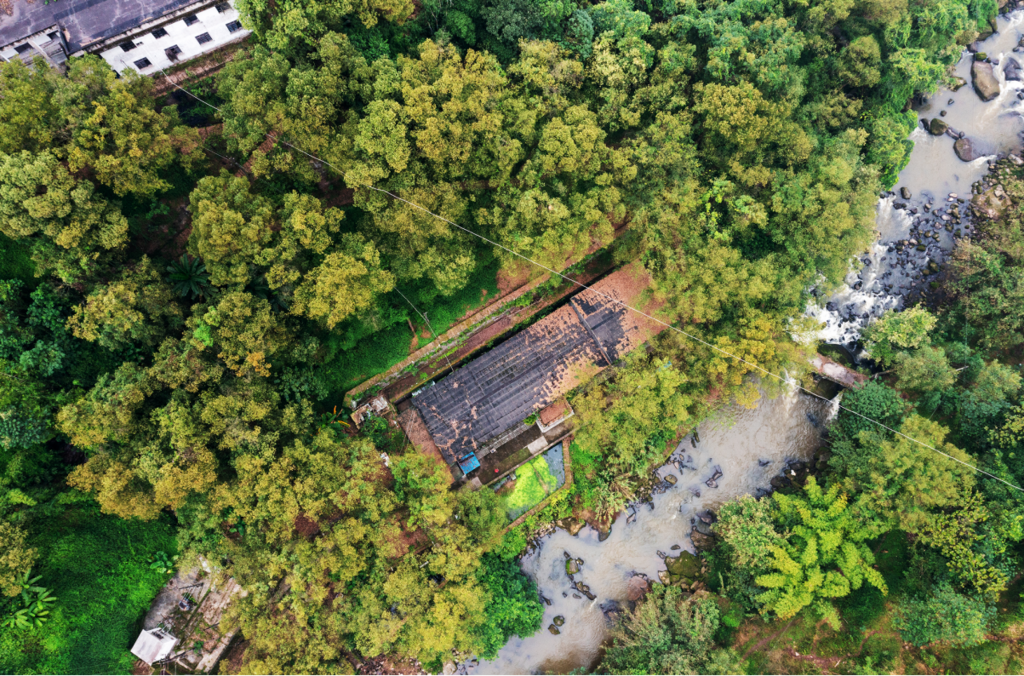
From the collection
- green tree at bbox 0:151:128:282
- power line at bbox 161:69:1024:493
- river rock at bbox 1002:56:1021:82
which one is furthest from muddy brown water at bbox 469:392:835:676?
green tree at bbox 0:151:128:282

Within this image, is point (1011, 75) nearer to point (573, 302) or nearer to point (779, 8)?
point (779, 8)

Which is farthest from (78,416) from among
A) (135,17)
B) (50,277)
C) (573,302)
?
(573,302)

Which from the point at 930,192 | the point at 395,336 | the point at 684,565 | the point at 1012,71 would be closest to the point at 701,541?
the point at 684,565

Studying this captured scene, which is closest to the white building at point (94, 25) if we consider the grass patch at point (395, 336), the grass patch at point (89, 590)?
the grass patch at point (395, 336)

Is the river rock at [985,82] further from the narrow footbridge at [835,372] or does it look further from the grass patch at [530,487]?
the grass patch at [530,487]

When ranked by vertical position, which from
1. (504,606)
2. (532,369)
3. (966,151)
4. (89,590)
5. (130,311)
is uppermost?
(130,311)

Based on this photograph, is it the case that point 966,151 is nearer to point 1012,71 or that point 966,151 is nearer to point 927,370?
point 1012,71

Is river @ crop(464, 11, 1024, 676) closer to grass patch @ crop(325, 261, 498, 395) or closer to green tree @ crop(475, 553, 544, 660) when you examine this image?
green tree @ crop(475, 553, 544, 660)
